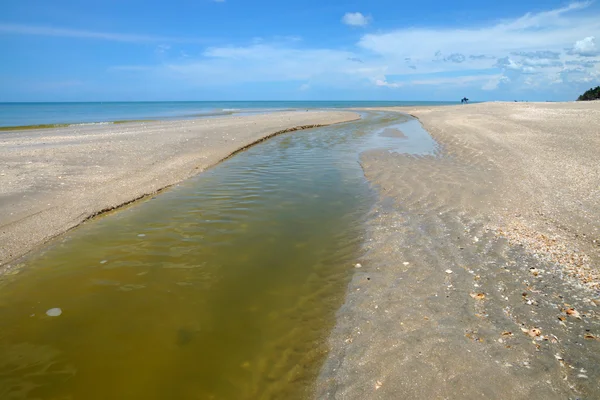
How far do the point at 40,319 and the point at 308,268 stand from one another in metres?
4.05

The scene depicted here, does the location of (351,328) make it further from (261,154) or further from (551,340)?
(261,154)

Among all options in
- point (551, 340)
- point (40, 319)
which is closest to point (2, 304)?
point (40, 319)

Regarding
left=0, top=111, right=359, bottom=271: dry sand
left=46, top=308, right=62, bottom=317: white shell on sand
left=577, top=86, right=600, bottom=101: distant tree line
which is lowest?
left=46, top=308, right=62, bottom=317: white shell on sand

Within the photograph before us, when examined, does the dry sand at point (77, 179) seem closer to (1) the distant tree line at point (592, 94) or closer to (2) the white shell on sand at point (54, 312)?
(2) the white shell on sand at point (54, 312)

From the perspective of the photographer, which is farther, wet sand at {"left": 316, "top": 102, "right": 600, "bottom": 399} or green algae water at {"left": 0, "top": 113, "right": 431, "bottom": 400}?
green algae water at {"left": 0, "top": 113, "right": 431, "bottom": 400}

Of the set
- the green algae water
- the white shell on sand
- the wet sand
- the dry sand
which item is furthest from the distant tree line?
the white shell on sand

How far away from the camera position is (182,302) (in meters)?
5.32

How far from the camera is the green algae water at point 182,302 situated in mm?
3932

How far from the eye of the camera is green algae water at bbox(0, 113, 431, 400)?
155 inches

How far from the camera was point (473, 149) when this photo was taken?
663 inches

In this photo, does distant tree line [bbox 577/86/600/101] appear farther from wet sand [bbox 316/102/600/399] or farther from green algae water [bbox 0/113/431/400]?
green algae water [bbox 0/113/431/400]

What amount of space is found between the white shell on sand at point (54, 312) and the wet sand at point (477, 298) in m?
3.94

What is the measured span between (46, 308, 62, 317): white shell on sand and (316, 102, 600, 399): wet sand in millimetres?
3937

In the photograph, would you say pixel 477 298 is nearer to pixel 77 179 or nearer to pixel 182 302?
pixel 182 302
